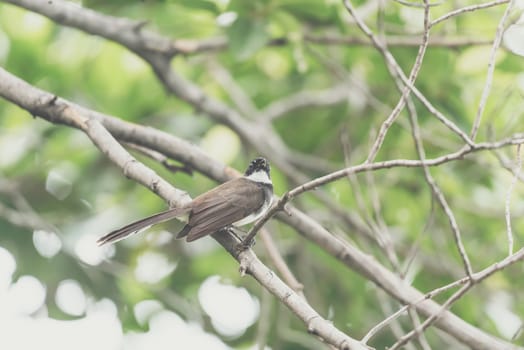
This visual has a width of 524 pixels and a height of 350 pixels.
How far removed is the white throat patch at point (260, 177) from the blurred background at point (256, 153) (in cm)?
49

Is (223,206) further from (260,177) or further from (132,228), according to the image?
(260,177)

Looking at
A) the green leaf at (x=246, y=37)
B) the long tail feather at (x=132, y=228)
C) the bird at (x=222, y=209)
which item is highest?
the green leaf at (x=246, y=37)

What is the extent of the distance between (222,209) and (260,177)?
3.06ft

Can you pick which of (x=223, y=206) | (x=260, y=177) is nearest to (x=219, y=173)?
(x=223, y=206)

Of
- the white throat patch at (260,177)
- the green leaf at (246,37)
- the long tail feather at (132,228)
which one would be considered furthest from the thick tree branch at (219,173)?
the green leaf at (246,37)

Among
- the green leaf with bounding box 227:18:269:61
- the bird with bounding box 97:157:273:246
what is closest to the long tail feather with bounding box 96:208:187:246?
the bird with bounding box 97:157:273:246

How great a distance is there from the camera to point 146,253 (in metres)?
6.76

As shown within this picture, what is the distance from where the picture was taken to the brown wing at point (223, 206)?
4121 millimetres

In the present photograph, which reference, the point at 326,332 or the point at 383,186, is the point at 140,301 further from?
the point at 326,332

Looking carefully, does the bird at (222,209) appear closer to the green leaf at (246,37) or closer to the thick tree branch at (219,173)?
the thick tree branch at (219,173)

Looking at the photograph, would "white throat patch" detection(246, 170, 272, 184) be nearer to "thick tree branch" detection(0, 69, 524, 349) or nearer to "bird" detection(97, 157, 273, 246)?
"bird" detection(97, 157, 273, 246)

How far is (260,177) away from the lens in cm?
532

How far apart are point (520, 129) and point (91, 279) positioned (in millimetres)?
3333

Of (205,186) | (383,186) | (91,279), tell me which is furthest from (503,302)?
(91,279)
